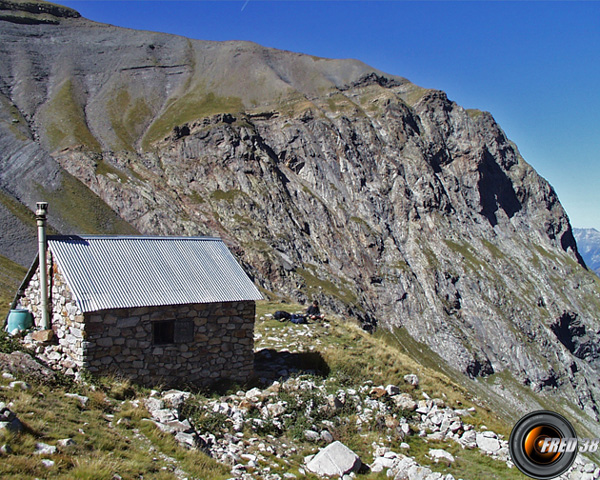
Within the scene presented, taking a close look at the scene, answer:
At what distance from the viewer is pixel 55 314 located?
16.0m

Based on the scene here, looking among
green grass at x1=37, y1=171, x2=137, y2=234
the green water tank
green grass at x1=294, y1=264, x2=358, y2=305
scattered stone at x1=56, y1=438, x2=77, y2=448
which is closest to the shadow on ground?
the green water tank

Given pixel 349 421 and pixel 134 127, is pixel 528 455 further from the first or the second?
pixel 134 127

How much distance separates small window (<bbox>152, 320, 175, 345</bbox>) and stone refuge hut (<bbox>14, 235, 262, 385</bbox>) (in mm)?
35

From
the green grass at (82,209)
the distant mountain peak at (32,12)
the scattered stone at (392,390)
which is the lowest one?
the scattered stone at (392,390)

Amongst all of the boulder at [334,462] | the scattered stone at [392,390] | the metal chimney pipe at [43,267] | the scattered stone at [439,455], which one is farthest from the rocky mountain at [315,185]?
the scattered stone at [439,455]

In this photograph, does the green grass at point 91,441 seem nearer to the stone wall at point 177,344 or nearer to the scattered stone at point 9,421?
the scattered stone at point 9,421

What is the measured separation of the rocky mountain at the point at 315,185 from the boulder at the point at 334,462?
70.7 meters

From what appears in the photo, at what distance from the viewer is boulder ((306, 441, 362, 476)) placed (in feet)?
41.1

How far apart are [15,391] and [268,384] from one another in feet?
28.4

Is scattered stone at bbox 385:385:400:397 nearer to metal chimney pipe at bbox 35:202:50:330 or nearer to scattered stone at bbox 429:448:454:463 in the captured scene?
scattered stone at bbox 429:448:454:463

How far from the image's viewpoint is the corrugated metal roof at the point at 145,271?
15.7m

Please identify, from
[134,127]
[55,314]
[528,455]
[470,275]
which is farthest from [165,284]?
[470,275]

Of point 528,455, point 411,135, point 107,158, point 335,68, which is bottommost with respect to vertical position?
point 528,455

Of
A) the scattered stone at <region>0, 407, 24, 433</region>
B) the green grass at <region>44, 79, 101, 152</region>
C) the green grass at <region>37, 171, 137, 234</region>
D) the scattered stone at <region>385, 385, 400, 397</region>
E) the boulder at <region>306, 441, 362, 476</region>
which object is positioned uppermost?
the green grass at <region>44, 79, 101, 152</region>
